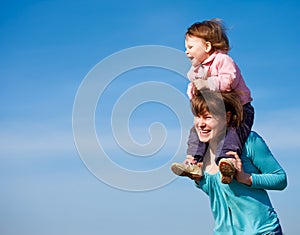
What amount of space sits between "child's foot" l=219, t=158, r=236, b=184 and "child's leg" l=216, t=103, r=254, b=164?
18cm

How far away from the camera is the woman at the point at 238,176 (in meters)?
6.72

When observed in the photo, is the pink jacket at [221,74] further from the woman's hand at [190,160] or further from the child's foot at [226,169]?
the woman's hand at [190,160]

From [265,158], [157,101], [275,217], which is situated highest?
[157,101]

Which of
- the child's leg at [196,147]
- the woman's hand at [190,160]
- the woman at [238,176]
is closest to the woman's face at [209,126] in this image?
the woman at [238,176]

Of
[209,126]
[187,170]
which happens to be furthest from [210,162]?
[209,126]

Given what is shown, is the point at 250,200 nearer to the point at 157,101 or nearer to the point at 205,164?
the point at 205,164

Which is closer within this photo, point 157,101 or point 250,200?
point 250,200

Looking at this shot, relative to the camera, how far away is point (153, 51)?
7543 millimetres

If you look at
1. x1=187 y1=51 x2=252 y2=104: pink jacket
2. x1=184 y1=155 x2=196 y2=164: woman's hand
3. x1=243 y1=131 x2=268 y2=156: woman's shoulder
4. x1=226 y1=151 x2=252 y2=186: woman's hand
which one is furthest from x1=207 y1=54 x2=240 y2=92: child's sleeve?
x1=184 y1=155 x2=196 y2=164: woman's hand

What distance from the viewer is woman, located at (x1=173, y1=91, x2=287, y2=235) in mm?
6723

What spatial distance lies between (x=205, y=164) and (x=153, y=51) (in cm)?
153

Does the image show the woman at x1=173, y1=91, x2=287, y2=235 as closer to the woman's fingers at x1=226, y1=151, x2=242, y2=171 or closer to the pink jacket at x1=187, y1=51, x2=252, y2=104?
the woman's fingers at x1=226, y1=151, x2=242, y2=171

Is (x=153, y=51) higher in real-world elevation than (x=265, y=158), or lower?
higher

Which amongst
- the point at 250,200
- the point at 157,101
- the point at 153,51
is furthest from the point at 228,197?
the point at 153,51
